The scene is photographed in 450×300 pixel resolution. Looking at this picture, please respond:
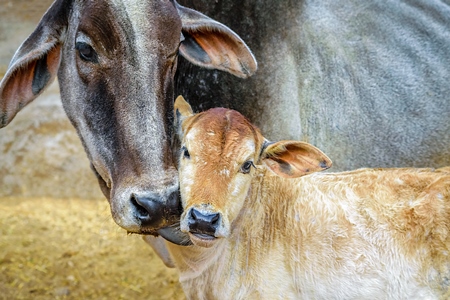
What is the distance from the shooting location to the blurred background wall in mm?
8172

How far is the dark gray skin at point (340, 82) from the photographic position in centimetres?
490

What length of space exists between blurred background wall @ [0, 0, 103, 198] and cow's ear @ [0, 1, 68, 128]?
394 centimetres

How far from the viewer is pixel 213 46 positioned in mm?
4578

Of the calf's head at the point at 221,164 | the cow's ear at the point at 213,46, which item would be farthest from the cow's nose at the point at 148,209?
the cow's ear at the point at 213,46

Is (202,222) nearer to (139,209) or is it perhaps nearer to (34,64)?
(139,209)

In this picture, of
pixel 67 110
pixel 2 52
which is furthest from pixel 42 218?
pixel 67 110

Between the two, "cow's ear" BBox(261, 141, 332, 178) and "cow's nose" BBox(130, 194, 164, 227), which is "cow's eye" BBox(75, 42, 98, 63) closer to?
"cow's nose" BBox(130, 194, 164, 227)

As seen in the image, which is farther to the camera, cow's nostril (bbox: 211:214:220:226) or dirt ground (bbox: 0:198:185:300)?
dirt ground (bbox: 0:198:185:300)

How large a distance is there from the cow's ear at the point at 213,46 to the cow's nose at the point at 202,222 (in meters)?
1.31

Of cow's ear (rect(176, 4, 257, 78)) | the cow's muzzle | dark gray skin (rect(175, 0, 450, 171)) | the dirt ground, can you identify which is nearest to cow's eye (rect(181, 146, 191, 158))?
the cow's muzzle

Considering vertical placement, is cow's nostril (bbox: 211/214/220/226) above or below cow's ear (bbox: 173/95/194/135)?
above

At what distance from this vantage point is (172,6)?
Result: 4.21 m

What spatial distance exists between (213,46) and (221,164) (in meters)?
1.11

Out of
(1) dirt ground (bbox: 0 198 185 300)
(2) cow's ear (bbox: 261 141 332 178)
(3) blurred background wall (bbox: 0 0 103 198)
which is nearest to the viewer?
(2) cow's ear (bbox: 261 141 332 178)
